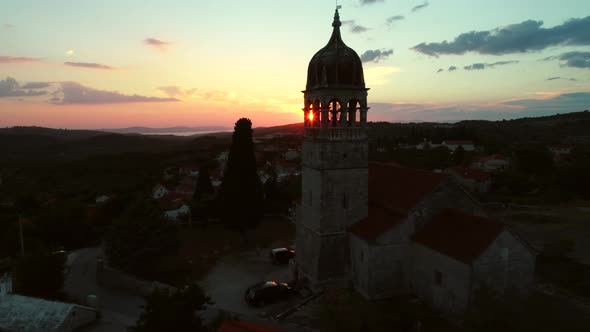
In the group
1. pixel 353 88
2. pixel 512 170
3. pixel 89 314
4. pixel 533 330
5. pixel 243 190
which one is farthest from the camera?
pixel 512 170

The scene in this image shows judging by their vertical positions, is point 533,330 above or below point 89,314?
above

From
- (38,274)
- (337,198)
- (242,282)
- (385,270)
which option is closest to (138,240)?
(38,274)

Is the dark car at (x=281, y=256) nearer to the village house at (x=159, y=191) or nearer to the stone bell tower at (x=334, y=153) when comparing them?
the stone bell tower at (x=334, y=153)

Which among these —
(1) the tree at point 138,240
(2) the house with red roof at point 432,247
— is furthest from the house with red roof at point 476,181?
(1) the tree at point 138,240

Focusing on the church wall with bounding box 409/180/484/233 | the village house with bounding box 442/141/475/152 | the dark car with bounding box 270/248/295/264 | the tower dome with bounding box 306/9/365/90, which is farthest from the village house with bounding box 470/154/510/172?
the tower dome with bounding box 306/9/365/90

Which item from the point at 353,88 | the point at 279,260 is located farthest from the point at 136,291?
the point at 353,88

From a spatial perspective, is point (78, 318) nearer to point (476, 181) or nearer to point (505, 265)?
point (505, 265)

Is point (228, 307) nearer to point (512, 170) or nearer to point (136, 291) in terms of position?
point (136, 291)
